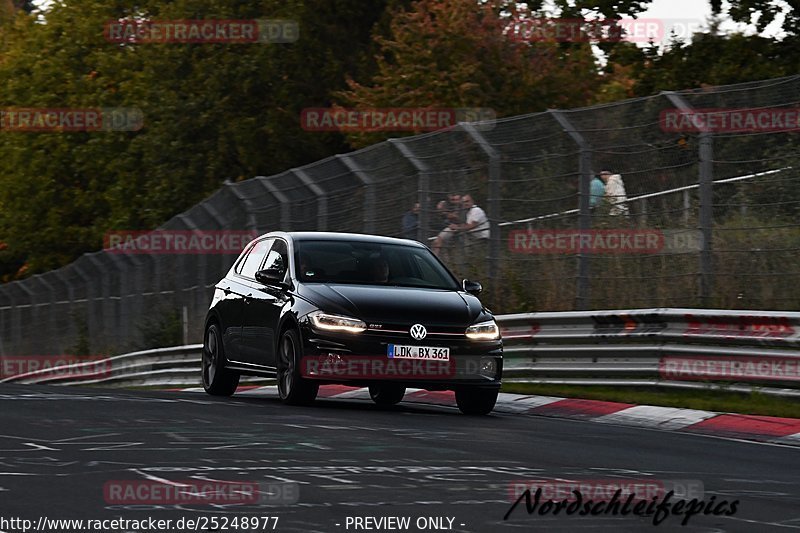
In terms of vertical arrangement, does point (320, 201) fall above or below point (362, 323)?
above

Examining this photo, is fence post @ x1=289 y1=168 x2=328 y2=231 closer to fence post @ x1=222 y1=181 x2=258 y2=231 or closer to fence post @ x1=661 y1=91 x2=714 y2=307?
fence post @ x1=222 y1=181 x2=258 y2=231

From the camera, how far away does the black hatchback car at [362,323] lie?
1342 cm

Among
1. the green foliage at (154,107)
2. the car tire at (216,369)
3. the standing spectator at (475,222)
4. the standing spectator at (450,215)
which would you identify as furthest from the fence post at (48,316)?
the car tire at (216,369)

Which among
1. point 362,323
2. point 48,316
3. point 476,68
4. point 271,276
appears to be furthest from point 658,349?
point 48,316

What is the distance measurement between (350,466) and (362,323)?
461 cm

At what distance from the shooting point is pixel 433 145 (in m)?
18.8

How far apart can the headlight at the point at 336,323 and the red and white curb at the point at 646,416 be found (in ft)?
6.54

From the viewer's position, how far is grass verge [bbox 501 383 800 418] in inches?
527

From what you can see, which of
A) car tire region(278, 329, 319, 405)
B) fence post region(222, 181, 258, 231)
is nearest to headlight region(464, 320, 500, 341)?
car tire region(278, 329, 319, 405)

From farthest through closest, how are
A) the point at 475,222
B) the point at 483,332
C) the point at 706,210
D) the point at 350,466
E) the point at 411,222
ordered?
the point at 411,222 → the point at 475,222 → the point at 706,210 → the point at 483,332 → the point at 350,466

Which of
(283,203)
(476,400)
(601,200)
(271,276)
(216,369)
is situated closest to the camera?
(476,400)

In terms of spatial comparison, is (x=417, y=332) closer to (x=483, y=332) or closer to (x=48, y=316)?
(x=483, y=332)

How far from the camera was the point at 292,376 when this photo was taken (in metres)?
14.0

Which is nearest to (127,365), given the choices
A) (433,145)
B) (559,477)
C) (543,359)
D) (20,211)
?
(433,145)
